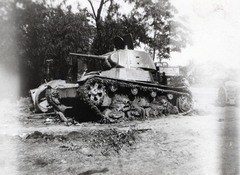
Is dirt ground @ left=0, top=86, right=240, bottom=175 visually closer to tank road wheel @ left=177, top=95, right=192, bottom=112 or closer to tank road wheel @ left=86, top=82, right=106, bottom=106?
tank road wheel @ left=86, top=82, right=106, bottom=106

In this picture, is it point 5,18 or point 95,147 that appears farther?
point 5,18

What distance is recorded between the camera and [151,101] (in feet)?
34.6

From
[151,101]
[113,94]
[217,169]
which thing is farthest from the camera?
[151,101]

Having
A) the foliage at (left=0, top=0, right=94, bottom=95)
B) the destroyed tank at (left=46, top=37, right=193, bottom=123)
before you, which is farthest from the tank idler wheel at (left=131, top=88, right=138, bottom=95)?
the foliage at (left=0, top=0, right=94, bottom=95)

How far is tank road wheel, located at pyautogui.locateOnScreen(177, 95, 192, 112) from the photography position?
430 inches

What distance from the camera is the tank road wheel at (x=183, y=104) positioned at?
10.9 metres

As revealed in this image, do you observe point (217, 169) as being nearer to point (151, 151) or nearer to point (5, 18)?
point (151, 151)

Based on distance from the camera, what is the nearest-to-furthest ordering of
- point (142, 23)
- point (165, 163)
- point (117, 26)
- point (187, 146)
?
point (165, 163) → point (187, 146) → point (117, 26) → point (142, 23)

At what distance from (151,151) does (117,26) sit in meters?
16.3

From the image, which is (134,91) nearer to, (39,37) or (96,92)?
(96,92)

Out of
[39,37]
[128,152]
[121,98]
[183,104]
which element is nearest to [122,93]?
[121,98]

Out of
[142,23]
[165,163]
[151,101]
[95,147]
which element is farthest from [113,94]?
[142,23]

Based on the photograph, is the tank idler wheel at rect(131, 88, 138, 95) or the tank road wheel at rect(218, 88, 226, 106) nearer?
the tank idler wheel at rect(131, 88, 138, 95)

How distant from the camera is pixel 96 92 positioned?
891 centimetres
